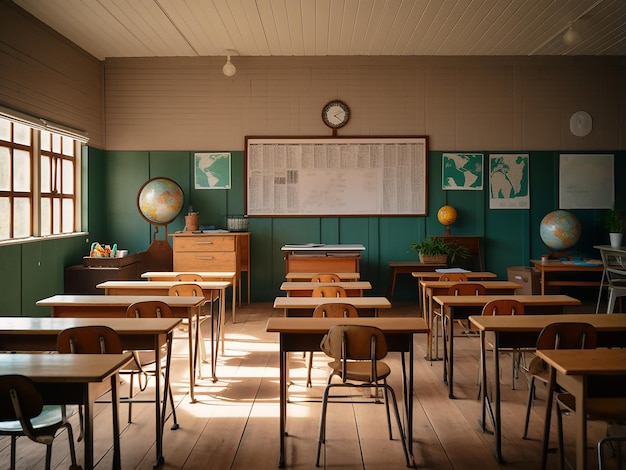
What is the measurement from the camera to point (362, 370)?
3.31m

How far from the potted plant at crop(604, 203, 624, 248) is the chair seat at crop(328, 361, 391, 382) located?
5.64 m

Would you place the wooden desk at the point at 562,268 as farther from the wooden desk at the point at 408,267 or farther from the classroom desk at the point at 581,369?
the classroom desk at the point at 581,369

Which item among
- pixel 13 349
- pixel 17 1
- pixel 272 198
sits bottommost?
pixel 13 349

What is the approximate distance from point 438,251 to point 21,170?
5.45 metres

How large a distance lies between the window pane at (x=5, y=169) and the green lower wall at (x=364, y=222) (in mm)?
2327

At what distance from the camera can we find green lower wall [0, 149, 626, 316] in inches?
331

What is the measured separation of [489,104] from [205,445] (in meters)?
6.92

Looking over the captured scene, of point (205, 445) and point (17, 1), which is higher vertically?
point (17, 1)

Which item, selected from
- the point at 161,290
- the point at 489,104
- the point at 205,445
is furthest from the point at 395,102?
the point at 205,445

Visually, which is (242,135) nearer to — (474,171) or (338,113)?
(338,113)

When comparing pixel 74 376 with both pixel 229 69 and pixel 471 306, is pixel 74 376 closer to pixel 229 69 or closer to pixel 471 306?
pixel 471 306

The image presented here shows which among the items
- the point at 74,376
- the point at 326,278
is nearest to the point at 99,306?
the point at 74,376

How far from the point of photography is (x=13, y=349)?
10.8ft

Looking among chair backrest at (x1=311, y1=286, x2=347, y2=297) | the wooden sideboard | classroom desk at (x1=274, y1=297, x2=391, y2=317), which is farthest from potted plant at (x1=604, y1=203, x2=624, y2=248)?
the wooden sideboard
